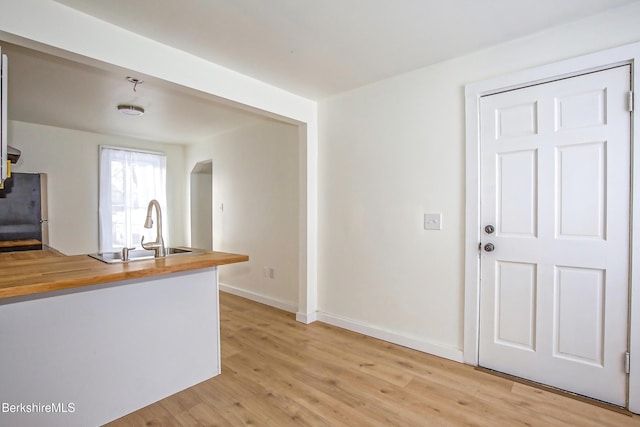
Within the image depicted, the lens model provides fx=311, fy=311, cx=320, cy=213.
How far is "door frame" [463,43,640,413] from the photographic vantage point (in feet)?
6.09

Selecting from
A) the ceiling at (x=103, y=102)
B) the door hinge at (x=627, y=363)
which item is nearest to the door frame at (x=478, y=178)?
the door hinge at (x=627, y=363)

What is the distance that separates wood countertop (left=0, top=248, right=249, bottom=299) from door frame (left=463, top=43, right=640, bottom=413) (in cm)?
183

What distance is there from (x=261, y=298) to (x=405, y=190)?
2.50m

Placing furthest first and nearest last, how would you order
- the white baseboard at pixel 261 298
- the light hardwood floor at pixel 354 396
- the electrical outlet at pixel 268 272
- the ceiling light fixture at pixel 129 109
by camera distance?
the electrical outlet at pixel 268 272, the white baseboard at pixel 261 298, the ceiling light fixture at pixel 129 109, the light hardwood floor at pixel 354 396

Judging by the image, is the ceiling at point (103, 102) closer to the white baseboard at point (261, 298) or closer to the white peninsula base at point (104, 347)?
the white peninsula base at point (104, 347)

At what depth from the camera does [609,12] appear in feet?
6.28

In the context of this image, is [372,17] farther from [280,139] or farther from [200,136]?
[200,136]

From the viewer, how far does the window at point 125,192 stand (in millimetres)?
4738

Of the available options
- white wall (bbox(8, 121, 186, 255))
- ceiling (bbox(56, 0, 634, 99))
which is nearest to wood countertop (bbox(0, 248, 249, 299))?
ceiling (bbox(56, 0, 634, 99))

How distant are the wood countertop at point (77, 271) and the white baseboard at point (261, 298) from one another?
1.82m

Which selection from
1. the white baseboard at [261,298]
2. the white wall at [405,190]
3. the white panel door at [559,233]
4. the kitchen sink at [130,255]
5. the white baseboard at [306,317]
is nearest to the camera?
the white panel door at [559,233]

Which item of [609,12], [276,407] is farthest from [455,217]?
[276,407]

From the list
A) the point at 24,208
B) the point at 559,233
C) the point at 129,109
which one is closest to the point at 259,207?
the point at 129,109

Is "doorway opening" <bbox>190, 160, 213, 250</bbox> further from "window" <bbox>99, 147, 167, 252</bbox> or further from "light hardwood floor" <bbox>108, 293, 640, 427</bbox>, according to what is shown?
"light hardwood floor" <bbox>108, 293, 640, 427</bbox>
